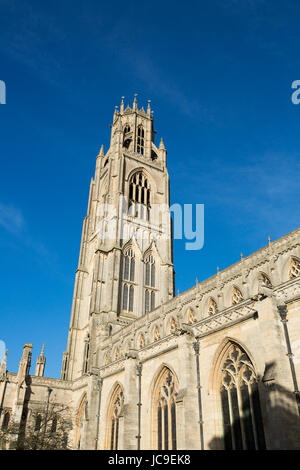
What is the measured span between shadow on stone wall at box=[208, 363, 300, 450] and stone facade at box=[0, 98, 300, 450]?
0.04 m

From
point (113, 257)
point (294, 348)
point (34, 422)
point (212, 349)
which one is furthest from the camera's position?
point (113, 257)

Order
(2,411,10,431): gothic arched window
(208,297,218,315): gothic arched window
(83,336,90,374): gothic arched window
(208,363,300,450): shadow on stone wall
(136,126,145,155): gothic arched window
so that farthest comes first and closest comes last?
1. (136,126,145,155): gothic arched window
2. (83,336,90,374): gothic arched window
3. (2,411,10,431): gothic arched window
4. (208,297,218,315): gothic arched window
5. (208,363,300,450): shadow on stone wall

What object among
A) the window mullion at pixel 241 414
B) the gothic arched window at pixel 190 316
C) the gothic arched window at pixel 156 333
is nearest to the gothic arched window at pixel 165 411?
the window mullion at pixel 241 414

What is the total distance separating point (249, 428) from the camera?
62.1 feet

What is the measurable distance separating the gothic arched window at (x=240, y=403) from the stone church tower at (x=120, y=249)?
2378 centimetres

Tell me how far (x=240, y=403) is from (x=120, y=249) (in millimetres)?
30439

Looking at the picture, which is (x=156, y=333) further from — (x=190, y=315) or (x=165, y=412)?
(x=165, y=412)

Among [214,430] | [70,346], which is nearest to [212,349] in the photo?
[214,430]

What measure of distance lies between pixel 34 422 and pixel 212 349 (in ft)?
→ 75.3

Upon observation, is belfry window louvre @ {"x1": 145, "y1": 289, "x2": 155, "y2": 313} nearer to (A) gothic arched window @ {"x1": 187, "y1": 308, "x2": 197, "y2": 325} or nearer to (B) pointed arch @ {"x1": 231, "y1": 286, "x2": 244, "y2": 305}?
(A) gothic arched window @ {"x1": 187, "y1": 308, "x2": 197, "y2": 325}

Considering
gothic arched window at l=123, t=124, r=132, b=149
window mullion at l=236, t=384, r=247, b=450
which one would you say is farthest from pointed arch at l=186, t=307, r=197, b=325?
gothic arched window at l=123, t=124, r=132, b=149

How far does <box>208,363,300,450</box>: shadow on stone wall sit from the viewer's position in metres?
15.9
